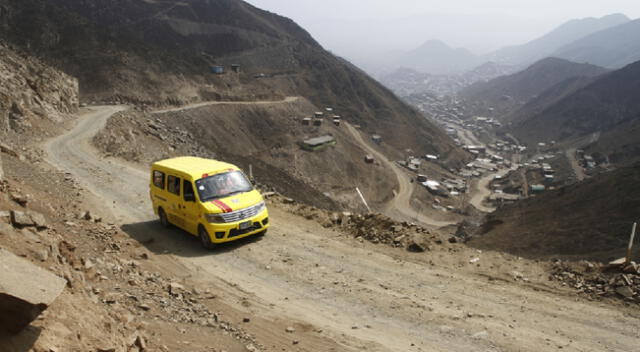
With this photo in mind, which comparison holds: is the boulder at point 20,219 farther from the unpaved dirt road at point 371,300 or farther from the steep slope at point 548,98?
the steep slope at point 548,98

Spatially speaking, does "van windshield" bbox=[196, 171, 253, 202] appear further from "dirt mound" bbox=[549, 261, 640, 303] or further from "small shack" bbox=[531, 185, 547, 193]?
"small shack" bbox=[531, 185, 547, 193]

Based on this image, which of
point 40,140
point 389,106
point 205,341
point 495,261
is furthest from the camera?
point 389,106

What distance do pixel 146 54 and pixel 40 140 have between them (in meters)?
49.8

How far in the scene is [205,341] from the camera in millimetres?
6828

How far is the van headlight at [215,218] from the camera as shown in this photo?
11.5m

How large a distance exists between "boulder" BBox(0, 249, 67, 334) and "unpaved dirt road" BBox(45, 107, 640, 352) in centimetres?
369

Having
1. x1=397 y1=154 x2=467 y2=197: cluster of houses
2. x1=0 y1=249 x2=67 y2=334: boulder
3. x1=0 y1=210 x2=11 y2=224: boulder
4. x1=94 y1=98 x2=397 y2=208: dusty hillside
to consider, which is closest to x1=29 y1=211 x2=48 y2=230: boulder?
x1=0 y1=210 x2=11 y2=224: boulder

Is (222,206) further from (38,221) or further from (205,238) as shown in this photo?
(38,221)

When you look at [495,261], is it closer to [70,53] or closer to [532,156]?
[70,53]

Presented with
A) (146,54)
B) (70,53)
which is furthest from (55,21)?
(146,54)

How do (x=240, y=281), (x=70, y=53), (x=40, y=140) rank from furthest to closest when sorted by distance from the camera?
(x=70, y=53)
(x=40, y=140)
(x=240, y=281)

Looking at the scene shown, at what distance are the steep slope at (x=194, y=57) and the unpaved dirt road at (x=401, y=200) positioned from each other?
64.2 ft

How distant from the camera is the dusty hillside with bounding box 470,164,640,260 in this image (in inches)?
1170

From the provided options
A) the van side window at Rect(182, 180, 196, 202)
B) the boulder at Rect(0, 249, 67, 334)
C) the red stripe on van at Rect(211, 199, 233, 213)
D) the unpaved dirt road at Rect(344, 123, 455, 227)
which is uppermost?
the boulder at Rect(0, 249, 67, 334)
